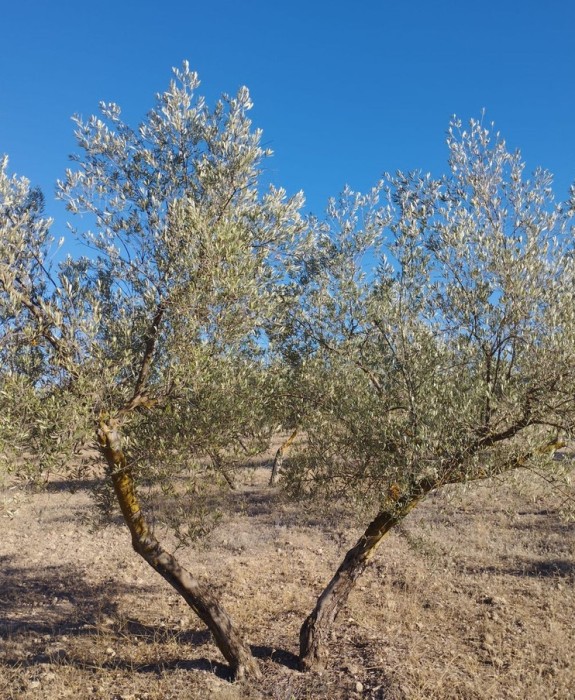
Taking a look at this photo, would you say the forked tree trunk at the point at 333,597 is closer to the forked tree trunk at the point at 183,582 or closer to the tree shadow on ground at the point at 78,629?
the tree shadow on ground at the point at 78,629

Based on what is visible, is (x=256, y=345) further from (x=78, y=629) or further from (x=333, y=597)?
(x=78, y=629)

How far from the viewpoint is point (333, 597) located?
9344mm

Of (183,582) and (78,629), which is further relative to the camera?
(78,629)

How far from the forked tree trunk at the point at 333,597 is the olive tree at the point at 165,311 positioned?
3.04 feet

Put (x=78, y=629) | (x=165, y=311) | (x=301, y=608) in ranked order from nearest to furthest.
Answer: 1. (x=165, y=311)
2. (x=78, y=629)
3. (x=301, y=608)

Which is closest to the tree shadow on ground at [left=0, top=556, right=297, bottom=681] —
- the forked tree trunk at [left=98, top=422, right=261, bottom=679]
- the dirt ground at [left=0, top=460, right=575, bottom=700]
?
the dirt ground at [left=0, top=460, right=575, bottom=700]

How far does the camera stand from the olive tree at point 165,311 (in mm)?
6844

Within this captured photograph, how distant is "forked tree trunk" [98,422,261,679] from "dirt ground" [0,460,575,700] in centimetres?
36

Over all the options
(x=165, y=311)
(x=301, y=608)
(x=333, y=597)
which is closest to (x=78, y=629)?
(x=301, y=608)

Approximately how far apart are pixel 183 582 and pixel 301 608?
4249 millimetres

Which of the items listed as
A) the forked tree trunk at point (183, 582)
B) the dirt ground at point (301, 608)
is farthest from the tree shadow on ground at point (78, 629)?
the forked tree trunk at point (183, 582)

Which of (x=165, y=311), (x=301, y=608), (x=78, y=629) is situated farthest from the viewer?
(x=301, y=608)

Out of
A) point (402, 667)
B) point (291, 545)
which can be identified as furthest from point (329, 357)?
point (291, 545)

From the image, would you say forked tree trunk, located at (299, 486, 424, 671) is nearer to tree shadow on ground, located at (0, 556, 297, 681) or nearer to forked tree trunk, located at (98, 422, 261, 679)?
tree shadow on ground, located at (0, 556, 297, 681)
